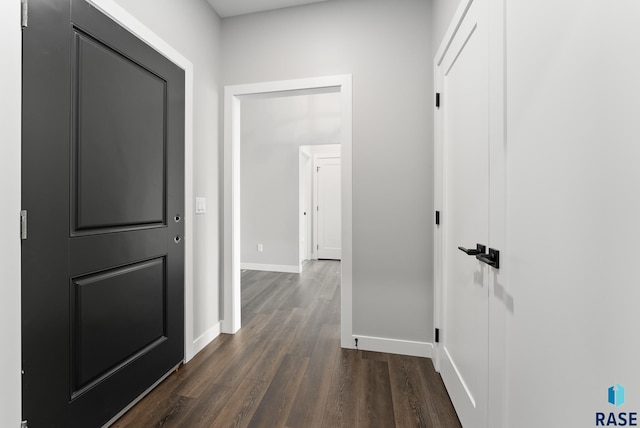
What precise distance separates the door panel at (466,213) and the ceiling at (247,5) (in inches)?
54.4

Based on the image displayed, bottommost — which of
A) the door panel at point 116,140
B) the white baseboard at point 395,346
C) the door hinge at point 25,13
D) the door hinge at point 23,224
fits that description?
the white baseboard at point 395,346

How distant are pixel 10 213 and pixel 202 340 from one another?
153cm

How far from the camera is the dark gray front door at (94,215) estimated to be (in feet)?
3.49

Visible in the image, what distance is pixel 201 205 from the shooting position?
84.2 inches

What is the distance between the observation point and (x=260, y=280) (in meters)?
4.13

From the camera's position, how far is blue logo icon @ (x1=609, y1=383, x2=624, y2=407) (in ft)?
1.67

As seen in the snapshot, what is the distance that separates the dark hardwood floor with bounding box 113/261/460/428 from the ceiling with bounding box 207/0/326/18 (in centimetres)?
272

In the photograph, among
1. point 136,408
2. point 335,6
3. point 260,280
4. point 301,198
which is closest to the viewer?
point 136,408

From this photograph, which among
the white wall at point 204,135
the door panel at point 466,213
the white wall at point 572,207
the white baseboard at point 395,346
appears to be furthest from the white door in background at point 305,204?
the white wall at point 572,207

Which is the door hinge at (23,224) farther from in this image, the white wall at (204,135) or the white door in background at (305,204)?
the white door in background at (305,204)

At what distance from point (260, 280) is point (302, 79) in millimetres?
2906

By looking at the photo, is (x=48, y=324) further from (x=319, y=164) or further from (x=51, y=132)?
(x=319, y=164)

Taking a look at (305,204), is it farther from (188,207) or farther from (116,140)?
(116,140)

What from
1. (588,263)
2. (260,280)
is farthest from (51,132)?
(260,280)
